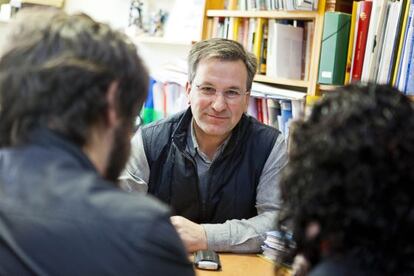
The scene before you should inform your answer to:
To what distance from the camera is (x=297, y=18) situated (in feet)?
8.84

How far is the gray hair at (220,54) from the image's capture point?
87.8 inches

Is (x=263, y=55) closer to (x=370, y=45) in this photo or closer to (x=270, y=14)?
(x=270, y=14)

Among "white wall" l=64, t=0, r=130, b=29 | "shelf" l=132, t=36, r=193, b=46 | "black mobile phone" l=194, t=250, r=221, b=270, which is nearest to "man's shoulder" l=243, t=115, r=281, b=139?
"black mobile phone" l=194, t=250, r=221, b=270

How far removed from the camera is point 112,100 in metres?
Answer: 1.00

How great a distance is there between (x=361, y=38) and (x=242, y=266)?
1.07 metres

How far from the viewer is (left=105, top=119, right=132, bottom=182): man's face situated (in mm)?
1026

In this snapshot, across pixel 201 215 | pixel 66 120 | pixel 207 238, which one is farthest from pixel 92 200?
pixel 201 215

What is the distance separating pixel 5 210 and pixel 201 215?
1.30 meters

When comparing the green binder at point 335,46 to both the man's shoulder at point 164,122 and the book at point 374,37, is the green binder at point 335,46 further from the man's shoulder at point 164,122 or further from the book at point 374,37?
the man's shoulder at point 164,122

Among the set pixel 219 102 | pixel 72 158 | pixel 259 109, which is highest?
pixel 72 158

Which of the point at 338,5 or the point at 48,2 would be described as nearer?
the point at 338,5

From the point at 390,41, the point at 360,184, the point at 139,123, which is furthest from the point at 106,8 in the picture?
the point at 360,184

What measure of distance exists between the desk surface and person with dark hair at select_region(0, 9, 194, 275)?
0.71 metres

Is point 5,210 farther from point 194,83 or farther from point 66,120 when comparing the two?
point 194,83
